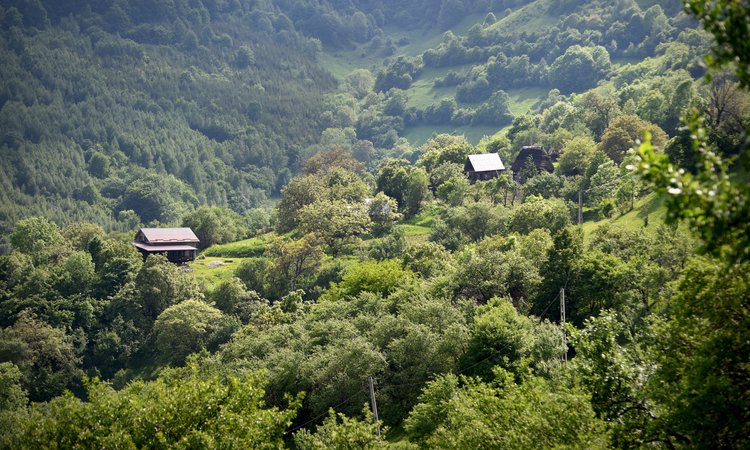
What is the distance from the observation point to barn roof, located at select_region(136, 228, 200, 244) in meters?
116

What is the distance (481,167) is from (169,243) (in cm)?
5317

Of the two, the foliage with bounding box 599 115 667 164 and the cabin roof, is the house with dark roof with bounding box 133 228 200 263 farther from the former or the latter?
the foliage with bounding box 599 115 667 164

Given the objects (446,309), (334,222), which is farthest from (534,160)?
(446,309)

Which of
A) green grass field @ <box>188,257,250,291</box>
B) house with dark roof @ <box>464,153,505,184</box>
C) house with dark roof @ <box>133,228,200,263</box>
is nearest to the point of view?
green grass field @ <box>188,257,250,291</box>

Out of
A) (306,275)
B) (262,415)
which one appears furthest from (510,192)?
(262,415)

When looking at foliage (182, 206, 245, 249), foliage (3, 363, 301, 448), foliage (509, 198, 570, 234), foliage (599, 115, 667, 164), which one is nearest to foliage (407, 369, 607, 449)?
foliage (3, 363, 301, 448)

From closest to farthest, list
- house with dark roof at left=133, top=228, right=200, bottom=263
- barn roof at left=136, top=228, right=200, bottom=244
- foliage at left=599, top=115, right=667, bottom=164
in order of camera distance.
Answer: foliage at left=599, top=115, right=667, bottom=164, house with dark roof at left=133, top=228, right=200, bottom=263, barn roof at left=136, top=228, right=200, bottom=244

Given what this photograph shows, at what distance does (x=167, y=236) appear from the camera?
117438mm

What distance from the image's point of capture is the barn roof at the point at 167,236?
115812mm

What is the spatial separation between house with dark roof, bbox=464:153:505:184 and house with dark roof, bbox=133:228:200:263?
155ft

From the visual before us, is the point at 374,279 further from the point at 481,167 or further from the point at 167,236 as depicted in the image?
the point at 481,167

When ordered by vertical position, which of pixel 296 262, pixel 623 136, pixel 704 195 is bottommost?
pixel 296 262

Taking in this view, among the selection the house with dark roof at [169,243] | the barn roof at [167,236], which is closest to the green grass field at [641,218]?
the house with dark roof at [169,243]

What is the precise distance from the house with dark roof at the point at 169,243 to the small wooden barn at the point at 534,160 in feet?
181
